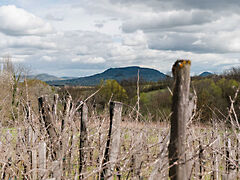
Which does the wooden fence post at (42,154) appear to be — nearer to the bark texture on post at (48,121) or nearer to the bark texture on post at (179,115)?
the bark texture on post at (48,121)

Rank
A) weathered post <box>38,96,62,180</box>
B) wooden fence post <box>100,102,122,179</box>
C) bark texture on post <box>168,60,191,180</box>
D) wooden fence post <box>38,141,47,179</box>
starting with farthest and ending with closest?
weathered post <box>38,96,62,180</box> → wooden fence post <box>38,141,47,179</box> → wooden fence post <box>100,102,122,179</box> → bark texture on post <box>168,60,191,180</box>

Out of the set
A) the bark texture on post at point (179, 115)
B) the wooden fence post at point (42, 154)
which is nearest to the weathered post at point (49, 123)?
the wooden fence post at point (42, 154)

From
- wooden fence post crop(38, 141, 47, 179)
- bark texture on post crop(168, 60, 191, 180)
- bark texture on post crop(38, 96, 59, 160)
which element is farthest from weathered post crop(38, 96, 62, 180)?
bark texture on post crop(168, 60, 191, 180)

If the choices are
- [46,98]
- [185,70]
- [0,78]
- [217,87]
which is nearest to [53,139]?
[46,98]

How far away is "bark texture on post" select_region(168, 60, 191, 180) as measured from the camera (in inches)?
88.5

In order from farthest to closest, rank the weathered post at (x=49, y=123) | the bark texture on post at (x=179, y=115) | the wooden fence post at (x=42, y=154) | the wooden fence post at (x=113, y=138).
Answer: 1. the weathered post at (x=49, y=123)
2. the wooden fence post at (x=42, y=154)
3. the wooden fence post at (x=113, y=138)
4. the bark texture on post at (x=179, y=115)

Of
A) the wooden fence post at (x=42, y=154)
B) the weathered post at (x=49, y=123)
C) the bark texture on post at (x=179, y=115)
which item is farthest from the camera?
the weathered post at (x=49, y=123)

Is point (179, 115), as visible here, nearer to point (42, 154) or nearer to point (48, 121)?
point (42, 154)

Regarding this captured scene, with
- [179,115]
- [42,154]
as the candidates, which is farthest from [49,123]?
[179,115]

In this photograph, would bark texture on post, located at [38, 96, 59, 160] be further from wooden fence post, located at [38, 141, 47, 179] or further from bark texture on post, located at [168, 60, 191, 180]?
bark texture on post, located at [168, 60, 191, 180]

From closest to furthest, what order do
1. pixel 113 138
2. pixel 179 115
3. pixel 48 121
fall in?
1. pixel 179 115
2. pixel 113 138
3. pixel 48 121

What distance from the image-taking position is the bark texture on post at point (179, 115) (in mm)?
2248

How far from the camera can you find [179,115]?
2.27m

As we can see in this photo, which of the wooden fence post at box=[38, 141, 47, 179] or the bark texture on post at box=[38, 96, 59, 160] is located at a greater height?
the bark texture on post at box=[38, 96, 59, 160]
